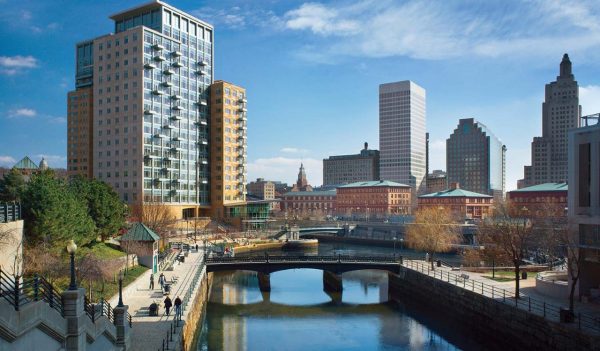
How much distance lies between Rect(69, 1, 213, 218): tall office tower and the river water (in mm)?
54389

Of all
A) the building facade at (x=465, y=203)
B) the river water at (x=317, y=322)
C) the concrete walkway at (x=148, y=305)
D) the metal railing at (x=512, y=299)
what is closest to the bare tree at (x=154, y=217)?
the river water at (x=317, y=322)

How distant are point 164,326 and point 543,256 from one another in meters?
60.2

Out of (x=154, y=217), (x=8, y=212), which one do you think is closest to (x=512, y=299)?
(x=8, y=212)

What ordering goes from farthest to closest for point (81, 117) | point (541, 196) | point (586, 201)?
point (81, 117)
point (541, 196)
point (586, 201)

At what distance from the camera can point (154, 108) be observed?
114250mm

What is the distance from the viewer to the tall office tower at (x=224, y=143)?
12769cm

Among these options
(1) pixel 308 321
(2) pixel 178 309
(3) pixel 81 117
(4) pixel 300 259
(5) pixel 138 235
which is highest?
(3) pixel 81 117

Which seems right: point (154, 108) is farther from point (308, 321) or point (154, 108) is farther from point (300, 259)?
point (308, 321)

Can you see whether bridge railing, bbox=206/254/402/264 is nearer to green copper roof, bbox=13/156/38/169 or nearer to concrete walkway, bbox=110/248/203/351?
concrete walkway, bbox=110/248/203/351

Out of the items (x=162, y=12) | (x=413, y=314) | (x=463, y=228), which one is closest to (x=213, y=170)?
(x=162, y=12)

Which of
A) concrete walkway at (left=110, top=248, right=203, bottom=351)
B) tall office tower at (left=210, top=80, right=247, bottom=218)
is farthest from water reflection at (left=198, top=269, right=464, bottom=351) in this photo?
tall office tower at (left=210, top=80, right=247, bottom=218)

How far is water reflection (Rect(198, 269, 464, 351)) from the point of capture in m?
39.7

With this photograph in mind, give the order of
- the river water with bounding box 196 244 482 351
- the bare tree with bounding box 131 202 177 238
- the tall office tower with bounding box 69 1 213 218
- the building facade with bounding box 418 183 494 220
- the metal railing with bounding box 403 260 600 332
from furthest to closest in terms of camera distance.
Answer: the building facade with bounding box 418 183 494 220 < the tall office tower with bounding box 69 1 213 218 < the bare tree with bounding box 131 202 177 238 < the river water with bounding box 196 244 482 351 < the metal railing with bounding box 403 260 600 332

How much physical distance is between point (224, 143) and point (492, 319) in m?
95.3
